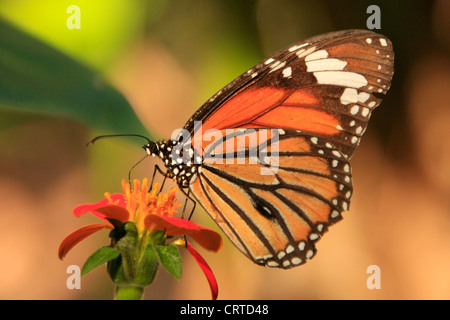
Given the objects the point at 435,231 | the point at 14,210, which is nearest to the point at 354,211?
the point at 435,231

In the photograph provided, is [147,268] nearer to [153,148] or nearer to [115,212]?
[115,212]

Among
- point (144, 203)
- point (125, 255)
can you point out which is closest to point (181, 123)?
point (144, 203)

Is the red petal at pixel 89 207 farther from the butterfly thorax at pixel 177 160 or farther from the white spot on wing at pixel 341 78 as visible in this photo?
the white spot on wing at pixel 341 78

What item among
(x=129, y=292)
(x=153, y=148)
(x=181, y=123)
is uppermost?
(x=181, y=123)

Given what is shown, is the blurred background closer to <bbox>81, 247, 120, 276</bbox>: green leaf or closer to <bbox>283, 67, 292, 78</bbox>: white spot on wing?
<bbox>283, 67, 292, 78</bbox>: white spot on wing

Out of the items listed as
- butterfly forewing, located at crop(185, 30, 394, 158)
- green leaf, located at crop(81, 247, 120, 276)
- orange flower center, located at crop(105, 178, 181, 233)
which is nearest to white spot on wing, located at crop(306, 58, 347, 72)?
butterfly forewing, located at crop(185, 30, 394, 158)

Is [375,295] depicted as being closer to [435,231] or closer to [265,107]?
[435,231]
